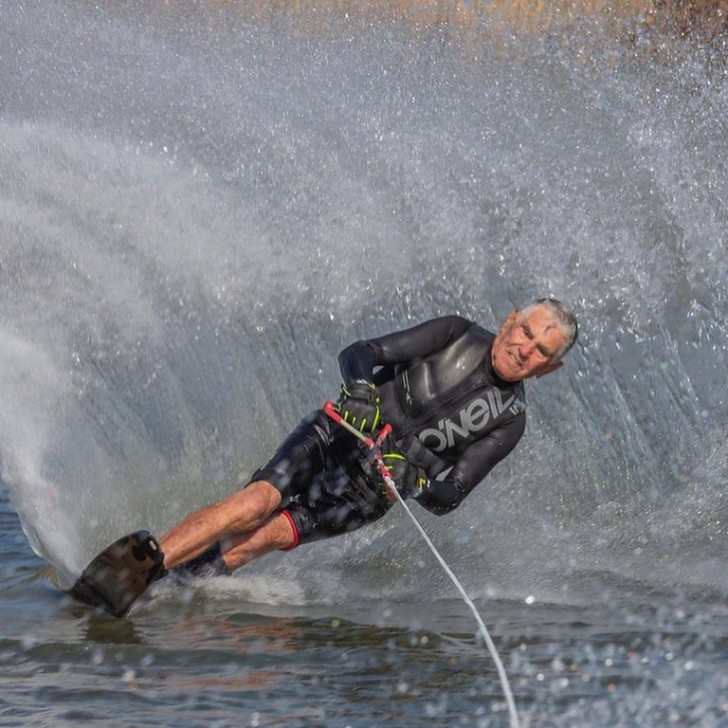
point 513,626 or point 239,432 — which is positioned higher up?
point 239,432

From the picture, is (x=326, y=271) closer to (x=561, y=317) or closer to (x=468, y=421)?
(x=468, y=421)

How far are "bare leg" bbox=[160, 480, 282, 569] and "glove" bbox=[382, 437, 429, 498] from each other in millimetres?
530

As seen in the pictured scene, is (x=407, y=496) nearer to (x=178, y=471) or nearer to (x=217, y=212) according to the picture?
(x=178, y=471)

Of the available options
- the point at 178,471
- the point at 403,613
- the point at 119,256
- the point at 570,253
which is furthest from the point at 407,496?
the point at 570,253

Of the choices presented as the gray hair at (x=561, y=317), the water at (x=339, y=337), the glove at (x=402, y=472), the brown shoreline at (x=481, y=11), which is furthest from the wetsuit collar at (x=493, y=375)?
the brown shoreline at (x=481, y=11)

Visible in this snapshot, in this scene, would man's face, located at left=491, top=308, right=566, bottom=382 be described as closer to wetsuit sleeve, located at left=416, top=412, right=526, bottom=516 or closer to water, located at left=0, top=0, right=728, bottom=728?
wetsuit sleeve, located at left=416, top=412, right=526, bottom=516

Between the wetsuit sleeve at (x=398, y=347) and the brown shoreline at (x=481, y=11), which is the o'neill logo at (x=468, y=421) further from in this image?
the brown shoreline at (x=481, y=11)

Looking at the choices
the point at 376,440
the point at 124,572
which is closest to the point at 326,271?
the point at 376,440

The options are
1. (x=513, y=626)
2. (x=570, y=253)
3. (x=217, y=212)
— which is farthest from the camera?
(x=570, y=253)

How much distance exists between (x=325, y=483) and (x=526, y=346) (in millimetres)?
1110

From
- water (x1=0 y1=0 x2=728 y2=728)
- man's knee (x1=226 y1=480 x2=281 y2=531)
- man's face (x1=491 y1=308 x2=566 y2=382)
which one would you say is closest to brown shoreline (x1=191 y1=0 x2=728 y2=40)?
water (x1=0 y1=0 x2=728 y2=728)

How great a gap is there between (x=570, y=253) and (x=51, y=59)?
3375 mm

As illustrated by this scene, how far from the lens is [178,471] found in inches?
292

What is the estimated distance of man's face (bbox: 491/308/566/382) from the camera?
582 centimetres
